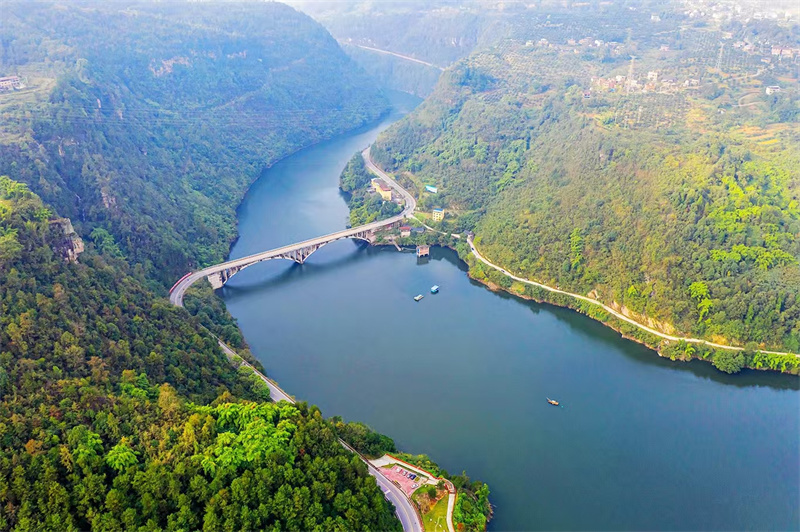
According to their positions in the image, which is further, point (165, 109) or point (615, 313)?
point (165, 109)

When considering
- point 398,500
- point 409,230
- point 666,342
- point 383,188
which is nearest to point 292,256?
point 409,230

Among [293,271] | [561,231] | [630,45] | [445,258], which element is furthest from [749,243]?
[630,45]

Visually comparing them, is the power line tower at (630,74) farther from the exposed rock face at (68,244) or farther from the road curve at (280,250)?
the exposed rock face at (68,244)

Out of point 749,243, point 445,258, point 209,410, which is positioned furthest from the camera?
point 445,258

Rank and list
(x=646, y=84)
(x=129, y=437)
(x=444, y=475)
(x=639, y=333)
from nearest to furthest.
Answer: (x=129, y=437)
(x=444, y=475)
(x=639, y=333)
(x=646, y=84)

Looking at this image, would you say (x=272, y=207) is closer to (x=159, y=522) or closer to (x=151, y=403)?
(x=151, y=403)

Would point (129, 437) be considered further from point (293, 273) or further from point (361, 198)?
point (361, 198)
